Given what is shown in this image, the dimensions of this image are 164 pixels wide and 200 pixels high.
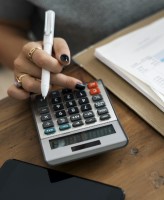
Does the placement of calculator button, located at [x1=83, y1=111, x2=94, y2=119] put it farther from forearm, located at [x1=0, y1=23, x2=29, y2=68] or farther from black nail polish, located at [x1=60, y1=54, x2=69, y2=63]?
forearm, located at [x1=0, y1=23, x2=29, y2=68]

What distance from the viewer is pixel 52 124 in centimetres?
49

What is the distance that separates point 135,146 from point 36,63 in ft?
0.68

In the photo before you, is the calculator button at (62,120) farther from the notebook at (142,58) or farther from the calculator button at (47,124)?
the notebook at (142,58)

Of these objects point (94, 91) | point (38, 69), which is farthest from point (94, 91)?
point (38, 69)

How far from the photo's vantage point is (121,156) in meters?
0.46

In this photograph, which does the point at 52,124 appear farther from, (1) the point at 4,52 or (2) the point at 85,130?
(1) the point at 4,52

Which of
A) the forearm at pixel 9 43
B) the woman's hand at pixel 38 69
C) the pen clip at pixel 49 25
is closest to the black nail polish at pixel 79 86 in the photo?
the woman's hand at pixel 38 69

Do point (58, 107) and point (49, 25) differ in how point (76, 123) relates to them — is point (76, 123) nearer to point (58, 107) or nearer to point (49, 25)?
point (58, 107)

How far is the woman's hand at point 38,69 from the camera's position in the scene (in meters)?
0.52

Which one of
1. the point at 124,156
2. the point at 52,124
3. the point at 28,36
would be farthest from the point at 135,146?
the point at 28,36

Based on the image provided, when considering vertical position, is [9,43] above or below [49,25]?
below

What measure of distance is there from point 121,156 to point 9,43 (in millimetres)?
419

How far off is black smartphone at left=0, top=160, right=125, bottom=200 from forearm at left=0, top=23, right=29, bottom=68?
1.17 feet

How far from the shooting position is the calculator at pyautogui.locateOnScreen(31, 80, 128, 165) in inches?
17.6
